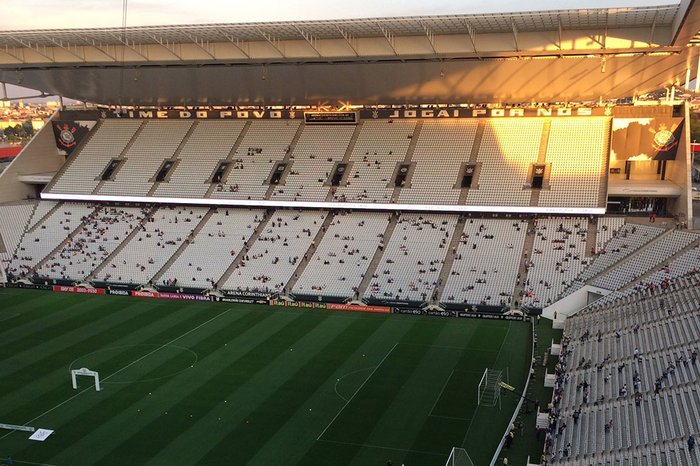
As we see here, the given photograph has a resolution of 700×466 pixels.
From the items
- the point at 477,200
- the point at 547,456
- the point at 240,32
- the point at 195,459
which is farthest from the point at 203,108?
the point at 547,456

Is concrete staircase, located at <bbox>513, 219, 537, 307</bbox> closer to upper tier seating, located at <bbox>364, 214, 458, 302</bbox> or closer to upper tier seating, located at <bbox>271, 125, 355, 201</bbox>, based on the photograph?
upper tier seating, located at <bbox>364, 214, 458, 302</bbox>

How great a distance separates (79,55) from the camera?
5531 cm

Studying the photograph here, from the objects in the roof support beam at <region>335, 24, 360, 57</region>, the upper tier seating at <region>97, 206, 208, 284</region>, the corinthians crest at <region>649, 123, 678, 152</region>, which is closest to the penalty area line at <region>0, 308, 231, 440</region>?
the upper tier seating at <region>97, 206, 208, 284</region>

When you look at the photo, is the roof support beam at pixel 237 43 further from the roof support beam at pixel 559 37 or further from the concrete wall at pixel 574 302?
the concrete wall at pixel 574 302

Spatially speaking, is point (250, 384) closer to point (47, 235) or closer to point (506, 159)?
point (506, 159)

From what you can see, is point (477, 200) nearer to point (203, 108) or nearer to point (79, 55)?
point (203, 108)

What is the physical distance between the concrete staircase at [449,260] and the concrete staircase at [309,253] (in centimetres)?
993

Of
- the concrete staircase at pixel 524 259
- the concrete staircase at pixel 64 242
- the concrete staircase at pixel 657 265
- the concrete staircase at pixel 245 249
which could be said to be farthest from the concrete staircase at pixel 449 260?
the concrete staircase at pixel 64 242

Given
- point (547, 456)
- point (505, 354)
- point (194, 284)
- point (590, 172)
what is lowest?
point (547, 456)

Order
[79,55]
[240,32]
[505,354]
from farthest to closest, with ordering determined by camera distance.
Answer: [79,55] → [240,32] → [505,354]

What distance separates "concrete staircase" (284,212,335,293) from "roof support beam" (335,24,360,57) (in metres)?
13.1

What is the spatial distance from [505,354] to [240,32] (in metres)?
28.6

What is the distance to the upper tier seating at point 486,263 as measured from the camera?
44.4 metres

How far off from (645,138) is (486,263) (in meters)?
17.2
